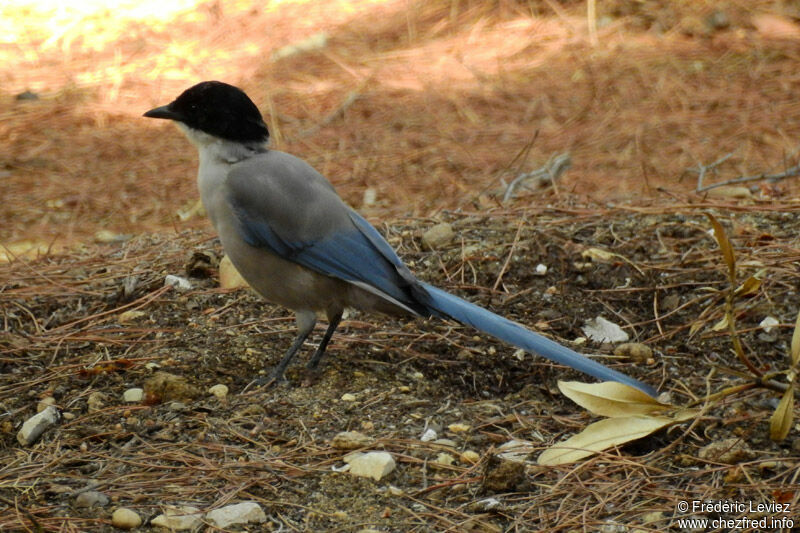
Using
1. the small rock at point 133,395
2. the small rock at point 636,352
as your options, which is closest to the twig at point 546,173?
the small rock at point 636,352

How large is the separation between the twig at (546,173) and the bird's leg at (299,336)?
227cm

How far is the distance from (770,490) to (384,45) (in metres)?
7.52

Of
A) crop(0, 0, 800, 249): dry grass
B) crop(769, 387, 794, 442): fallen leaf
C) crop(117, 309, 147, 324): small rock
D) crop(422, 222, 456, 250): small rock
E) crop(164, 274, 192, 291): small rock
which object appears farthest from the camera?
crop(0, 0, 800, 249): dry grass

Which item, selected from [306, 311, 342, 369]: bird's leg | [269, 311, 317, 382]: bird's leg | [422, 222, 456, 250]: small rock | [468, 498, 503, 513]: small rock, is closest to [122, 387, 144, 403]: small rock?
[269, 311, 317, 382]: bird's leg

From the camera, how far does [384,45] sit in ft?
32.4

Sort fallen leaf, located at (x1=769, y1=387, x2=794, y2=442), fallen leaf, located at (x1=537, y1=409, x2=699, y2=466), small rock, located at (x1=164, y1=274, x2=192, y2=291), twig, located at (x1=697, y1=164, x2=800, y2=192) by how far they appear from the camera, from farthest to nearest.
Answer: twig, located at (x1=697, y1=164, x2=800, y2=192) < small rock, located at (x1=164, y1=274, x2=192, y2=291) < fallen leaf, located at (x1=537, y1=409, x2=699, y2=466) < fallen leaf, located at (x1=769, y1=387, x2=794, y2=442)

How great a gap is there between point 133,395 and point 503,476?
1542 millimetres

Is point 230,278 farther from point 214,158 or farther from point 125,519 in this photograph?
point 125,519

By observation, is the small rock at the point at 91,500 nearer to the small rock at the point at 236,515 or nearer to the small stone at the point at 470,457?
the small rock at the point at 236,515

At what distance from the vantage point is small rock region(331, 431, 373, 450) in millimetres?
3422

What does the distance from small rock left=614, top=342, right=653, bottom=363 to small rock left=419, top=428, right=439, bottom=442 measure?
1.04 m

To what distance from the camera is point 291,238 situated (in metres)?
4.25

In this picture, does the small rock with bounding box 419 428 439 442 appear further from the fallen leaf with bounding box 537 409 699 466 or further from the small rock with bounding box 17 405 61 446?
the small rock with bounding box 17 405 61 446

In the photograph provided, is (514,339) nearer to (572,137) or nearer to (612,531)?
(612,531)
